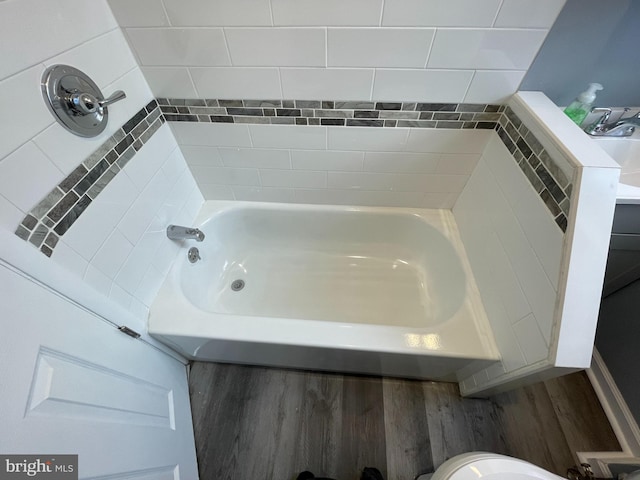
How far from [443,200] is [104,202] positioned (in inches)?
49.9

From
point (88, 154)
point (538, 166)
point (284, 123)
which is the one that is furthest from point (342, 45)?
point (88, 154)

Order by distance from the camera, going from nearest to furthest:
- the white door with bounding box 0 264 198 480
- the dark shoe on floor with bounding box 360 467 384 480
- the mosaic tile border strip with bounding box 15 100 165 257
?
the white door with bounding box 0 264 198 480, the mosaic tile border strip with bounding box 15 100 165 257, the dark shoe on floor with bounding box 360 467 384 480

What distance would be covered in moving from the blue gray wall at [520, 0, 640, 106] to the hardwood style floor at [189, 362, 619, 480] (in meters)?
1.18

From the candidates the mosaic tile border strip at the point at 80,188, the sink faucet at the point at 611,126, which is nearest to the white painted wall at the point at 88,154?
the mosaic tile border strip at the point at 80,188

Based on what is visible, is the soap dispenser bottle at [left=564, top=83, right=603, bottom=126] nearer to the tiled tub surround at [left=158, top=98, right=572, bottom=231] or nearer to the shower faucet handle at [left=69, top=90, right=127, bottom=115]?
the tiled tub surround at [left=158, top=98, right=572, bottom=231]

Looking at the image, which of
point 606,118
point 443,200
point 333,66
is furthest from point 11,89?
point 606,118

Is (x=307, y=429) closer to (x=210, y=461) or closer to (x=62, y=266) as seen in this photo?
(x=210, y=461)

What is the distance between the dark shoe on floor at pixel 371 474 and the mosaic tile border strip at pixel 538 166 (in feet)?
3.26

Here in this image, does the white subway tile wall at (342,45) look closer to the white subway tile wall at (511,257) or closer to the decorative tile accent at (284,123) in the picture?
the decorative tile accent at (284,123)

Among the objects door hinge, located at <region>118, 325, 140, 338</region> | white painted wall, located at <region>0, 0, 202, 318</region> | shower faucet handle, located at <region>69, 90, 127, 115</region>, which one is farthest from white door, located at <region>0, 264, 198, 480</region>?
shower faucet handle, located at <region>69, 90, 127, 115</region>

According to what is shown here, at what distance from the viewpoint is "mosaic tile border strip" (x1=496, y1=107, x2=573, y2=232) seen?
663 mm

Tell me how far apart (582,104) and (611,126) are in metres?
0.19

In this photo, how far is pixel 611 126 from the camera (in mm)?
937

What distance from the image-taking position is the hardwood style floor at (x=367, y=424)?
3.47ft
